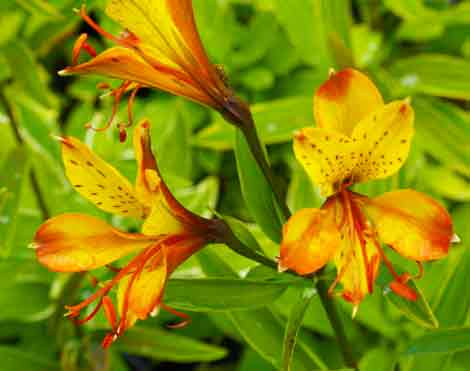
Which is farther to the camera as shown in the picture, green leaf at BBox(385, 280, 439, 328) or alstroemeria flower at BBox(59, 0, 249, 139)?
green leaf at BBox(385, 280, 439, 328)

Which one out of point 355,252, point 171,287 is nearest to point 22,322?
point 171,287

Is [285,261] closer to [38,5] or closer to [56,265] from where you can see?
[56,265]

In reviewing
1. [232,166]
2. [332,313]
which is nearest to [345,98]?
[332,313]

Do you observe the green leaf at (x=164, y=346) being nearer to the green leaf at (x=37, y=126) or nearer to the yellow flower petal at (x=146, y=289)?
the green leaf at (x=37, y=126)

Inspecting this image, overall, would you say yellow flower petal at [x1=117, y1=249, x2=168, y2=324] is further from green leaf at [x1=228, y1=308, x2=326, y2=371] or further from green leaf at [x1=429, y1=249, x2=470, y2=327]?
green leaf at [x1=429, y1=249, x2=470, y2=327]

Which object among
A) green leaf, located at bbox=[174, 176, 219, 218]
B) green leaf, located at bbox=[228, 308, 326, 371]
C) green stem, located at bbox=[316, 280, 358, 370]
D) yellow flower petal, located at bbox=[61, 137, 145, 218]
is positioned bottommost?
green leaf, located at bbox=[228, 308, 326, 371]

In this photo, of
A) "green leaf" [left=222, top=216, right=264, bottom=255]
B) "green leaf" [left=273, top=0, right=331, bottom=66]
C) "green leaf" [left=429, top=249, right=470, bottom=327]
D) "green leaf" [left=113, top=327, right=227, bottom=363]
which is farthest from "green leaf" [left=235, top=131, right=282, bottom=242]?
"green leaf" [left=273, top=0, right=331, bottom=66]
